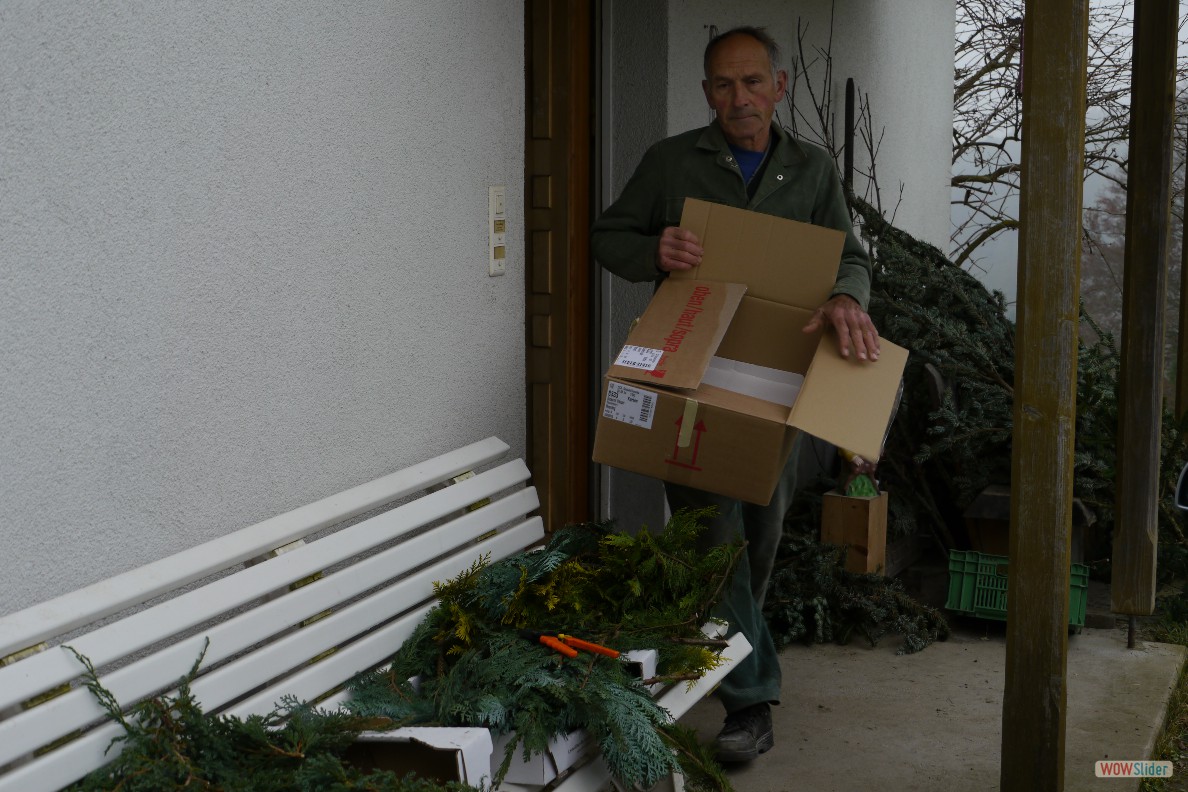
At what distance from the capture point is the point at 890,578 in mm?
5156

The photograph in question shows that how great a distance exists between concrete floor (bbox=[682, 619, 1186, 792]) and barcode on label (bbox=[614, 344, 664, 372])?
4.22ft

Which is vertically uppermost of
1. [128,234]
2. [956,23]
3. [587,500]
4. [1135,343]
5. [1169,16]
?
[956,23]

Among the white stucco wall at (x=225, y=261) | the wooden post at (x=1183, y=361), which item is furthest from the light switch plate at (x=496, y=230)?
the wooden post at (x=1183, y=361)

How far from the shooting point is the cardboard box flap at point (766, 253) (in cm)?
326

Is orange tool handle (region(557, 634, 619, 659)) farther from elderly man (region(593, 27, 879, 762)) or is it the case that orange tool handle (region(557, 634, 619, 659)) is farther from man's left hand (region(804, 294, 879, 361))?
man's left hand (region(804, 294, 879, 361))

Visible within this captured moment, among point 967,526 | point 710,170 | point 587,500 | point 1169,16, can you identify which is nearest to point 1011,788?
point 710,170

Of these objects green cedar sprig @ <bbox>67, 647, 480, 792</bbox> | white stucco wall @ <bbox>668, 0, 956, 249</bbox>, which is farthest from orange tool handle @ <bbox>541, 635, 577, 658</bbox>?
white stucco wall @ <bbox>668, 0, 956, 249</bbox>

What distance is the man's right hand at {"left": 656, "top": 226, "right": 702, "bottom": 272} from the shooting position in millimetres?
3350

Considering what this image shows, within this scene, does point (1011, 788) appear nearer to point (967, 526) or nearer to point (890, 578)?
point (890, 578)

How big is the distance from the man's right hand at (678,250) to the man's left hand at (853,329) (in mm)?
396

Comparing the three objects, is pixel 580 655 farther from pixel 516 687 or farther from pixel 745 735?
pixel 745 735

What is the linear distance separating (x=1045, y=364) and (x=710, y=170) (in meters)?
1.15

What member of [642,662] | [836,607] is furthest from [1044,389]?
[836,607]

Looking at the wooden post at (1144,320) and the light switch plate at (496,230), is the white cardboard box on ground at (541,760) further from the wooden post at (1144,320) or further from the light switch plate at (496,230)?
the wooden post at (1144,320)
